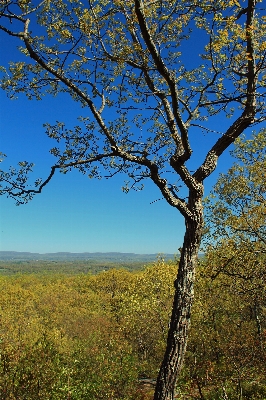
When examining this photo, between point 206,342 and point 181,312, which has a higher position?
point 181,312

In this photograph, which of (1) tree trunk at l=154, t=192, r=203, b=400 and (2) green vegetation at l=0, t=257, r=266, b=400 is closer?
(1) tree trunk at l=154, t=192, r=203, b=400

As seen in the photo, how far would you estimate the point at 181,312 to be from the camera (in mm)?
4934

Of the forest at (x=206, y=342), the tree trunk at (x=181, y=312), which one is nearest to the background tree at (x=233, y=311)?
the forest at (x=206, y=342)

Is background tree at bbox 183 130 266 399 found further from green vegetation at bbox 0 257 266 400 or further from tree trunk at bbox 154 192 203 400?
tree trunk at bbox 154 192 203 400

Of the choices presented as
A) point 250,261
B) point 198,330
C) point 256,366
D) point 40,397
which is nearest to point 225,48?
point 250,261

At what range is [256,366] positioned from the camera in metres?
10.0

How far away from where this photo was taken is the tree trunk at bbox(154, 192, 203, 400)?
15.5ft

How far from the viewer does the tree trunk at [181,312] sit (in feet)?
15.5

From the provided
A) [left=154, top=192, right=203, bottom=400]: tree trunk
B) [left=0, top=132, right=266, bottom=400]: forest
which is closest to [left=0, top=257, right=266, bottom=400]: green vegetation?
[left=0, top=132, right=266, bottom=400]: forest

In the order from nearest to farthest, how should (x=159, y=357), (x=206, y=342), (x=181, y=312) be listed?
1. (x=181, y=312)
2. (x=206, y=342)
3. (x=159, y=357)

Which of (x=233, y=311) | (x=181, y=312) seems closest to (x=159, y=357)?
(x=233, y=311)

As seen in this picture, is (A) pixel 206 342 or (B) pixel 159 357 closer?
(A) pixel 206 342

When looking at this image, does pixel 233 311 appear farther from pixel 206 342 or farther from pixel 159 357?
pixel 159 357

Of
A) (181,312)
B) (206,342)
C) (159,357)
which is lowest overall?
(159,357)
